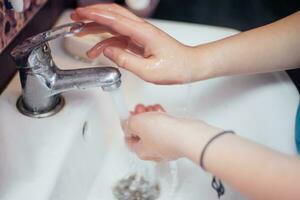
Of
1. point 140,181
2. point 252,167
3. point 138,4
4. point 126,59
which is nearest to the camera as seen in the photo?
point 252,167

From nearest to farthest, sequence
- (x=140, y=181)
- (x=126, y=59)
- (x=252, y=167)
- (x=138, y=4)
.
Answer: (x=252, y=167) < (x=126, y=59) < (x=140, y=181) < (x=138, y=4)

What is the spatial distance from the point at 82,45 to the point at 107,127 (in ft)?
0.44

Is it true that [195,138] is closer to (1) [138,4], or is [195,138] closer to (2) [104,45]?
(2) [104,45]

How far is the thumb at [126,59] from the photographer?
52cm

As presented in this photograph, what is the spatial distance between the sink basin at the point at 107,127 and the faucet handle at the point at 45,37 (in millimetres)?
106

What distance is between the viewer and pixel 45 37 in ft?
1.50

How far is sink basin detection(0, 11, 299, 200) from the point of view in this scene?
50cm

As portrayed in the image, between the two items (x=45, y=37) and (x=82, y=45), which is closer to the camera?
(x=45, y=37)

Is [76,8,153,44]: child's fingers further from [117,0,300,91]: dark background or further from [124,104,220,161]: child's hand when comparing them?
[117,0,300,91]: dark background

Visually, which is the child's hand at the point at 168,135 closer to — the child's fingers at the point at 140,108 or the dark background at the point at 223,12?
the child's fingers at the point at 140,108

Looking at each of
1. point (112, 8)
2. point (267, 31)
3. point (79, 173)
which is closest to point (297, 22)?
point (267, 31)

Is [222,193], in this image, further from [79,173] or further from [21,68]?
[21,68]

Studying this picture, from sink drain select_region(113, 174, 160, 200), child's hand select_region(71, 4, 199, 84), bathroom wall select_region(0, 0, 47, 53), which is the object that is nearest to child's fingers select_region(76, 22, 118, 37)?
child's hand select_region(71, 4, 199, 84)

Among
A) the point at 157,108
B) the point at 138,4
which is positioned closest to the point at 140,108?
the point at 157,108
